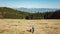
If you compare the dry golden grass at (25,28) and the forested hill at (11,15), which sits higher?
the dry golden grass at (25,28)

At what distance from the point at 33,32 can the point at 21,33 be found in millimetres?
1503

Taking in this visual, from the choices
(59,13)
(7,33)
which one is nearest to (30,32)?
(7,33)

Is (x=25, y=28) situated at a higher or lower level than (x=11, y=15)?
higher

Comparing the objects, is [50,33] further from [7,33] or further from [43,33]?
[7,33]

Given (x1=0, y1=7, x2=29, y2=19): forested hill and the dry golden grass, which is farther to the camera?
(x1=0, y1=7, x2=29, y2=19): forested hill

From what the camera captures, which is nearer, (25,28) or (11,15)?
(25,28)

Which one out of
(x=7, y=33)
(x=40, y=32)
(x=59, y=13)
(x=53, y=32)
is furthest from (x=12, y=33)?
(x=59, y=13)

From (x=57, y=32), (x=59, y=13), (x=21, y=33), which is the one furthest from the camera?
(x=59, y=13)

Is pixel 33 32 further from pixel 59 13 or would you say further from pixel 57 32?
pixel 59 13

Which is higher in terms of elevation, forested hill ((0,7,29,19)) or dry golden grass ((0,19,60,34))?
dry golden grass ((0,19,60,34))

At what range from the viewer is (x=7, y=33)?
59.7 feet

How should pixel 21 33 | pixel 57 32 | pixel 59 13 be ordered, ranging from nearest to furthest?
pixel 21 33, pixel 57 32, pixel 59 13

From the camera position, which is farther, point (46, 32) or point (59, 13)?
point (59, 13)

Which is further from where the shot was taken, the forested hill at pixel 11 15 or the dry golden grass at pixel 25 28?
the forested hill at pixel 11 15
